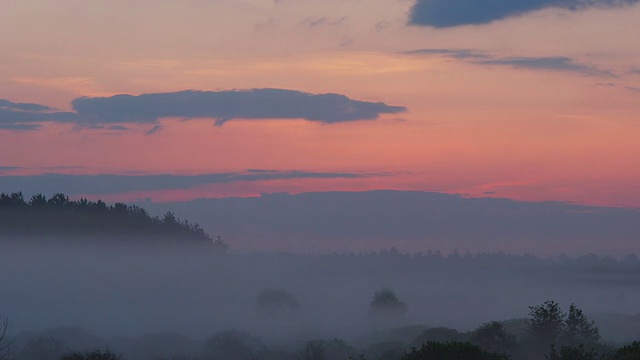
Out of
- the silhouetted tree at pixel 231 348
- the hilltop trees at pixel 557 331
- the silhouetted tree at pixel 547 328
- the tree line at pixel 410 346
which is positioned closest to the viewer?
the tree line at pixel 410 346

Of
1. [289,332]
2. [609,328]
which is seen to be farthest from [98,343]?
[609,328]

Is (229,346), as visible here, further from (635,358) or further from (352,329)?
(635,358)

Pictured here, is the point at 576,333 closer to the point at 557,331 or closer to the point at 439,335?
the point at 557,331

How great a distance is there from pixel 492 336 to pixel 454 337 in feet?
68.7

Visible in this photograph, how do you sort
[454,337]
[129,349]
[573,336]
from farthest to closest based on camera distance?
[129,349] → [454,337] → [573,336]

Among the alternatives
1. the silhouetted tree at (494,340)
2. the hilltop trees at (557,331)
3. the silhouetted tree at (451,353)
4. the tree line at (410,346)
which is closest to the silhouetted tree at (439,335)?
the tree line at (410,346)

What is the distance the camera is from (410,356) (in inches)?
2616

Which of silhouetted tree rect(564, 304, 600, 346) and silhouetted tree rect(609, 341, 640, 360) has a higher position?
silhouetted tree rect(609, 341, 640, 360)

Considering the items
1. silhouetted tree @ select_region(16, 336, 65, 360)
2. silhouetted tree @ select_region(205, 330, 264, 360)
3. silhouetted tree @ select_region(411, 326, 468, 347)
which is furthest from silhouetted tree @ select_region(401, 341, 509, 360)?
silhouetted tree @ select_region(16, 336, 65, 360)

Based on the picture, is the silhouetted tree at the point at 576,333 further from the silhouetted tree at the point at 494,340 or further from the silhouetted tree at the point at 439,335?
the silhouetted tree at the point at 439,335

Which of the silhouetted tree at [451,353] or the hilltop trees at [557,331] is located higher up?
the silhouetted tree at [451,353]

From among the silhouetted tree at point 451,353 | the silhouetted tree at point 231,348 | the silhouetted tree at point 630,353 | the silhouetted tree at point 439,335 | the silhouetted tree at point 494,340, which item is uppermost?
the silhouetted tree at point 630,353

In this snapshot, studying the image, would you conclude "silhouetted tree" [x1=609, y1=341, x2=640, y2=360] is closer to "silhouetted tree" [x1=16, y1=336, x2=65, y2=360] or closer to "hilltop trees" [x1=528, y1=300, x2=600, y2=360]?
"hilltop trees" [x1=528, y1=300, x2=600, y2=360]

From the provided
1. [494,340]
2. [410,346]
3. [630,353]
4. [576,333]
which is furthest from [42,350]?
[630,353]
